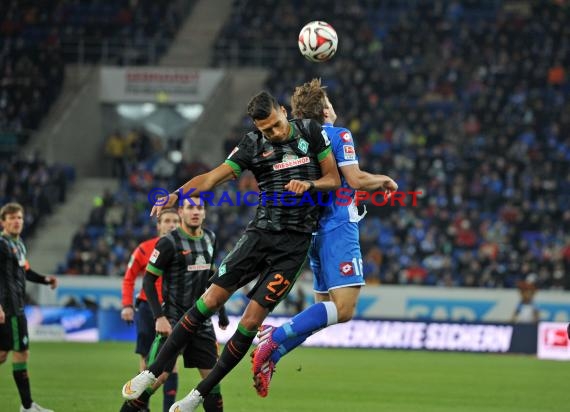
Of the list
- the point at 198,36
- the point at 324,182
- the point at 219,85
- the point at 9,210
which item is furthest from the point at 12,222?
the point at 198,36

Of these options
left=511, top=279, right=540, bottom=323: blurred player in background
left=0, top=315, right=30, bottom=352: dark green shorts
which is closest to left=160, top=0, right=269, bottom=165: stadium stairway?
left=511, top=279, right=540, bottom=323: blurred player in background

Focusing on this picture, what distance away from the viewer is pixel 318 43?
1002 cm

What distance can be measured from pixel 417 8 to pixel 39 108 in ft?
41.6

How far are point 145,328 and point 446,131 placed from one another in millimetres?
21174

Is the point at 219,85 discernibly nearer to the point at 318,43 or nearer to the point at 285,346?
the point at 318,43

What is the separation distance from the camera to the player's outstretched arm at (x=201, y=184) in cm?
829

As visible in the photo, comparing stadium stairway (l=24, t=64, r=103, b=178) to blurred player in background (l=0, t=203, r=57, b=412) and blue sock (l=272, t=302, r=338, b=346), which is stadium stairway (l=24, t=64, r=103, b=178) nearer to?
blurred player in background (l=0, t=203, r=57, b=412)

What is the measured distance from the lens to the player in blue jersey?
8602mm

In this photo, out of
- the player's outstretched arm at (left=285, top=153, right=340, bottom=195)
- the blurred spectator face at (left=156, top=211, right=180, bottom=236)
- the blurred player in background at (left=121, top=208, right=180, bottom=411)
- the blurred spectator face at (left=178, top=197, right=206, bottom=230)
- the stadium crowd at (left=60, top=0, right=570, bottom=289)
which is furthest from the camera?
the stadium crowd at (left=60, top=0, right=570, bottom=289)

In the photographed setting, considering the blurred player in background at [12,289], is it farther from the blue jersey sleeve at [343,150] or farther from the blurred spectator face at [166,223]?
the blue jersey sleeve at [343,150]

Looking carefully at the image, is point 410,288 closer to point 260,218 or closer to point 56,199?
point 56,199

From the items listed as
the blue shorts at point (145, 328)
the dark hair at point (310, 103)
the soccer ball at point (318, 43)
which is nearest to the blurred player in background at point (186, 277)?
the blue shorts at point (145, 328)

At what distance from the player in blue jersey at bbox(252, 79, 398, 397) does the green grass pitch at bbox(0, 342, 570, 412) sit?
0.43 metres

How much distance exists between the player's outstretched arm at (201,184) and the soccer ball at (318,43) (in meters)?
1.95
